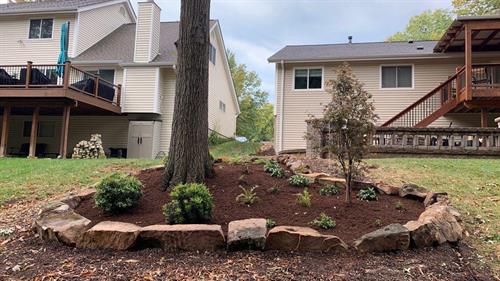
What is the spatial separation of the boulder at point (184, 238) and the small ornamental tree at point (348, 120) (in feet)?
6.39

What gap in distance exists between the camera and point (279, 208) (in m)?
4.47

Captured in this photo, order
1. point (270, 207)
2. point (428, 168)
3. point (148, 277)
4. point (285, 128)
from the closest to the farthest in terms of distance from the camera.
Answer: point (148, 277) → point (270, 207) → point (428, 168) → point (285, 128)

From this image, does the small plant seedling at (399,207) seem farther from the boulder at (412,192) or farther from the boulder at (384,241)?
the boulder at (384,241)

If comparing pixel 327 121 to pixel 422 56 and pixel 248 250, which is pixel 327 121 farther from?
pixel 422 56

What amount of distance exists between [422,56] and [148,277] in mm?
13677

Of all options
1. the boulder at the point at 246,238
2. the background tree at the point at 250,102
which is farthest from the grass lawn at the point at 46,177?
the background tree at the point at 250,102

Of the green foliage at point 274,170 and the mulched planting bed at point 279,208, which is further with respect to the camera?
the green foliage at point 274,170

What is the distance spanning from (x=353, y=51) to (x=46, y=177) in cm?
1243

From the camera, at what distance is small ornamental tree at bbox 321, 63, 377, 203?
4457mm

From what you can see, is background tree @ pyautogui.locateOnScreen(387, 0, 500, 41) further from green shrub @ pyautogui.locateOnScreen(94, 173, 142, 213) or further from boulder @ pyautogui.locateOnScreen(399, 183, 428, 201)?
green shrub @ pyautogui.locateOnScreen(94, 173, 142, 213)

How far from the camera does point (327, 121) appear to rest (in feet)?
15.0

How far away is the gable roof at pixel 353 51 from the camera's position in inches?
550

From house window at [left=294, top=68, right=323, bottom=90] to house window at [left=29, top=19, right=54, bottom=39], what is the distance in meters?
11.5

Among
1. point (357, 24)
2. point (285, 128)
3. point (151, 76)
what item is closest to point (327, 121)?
point (285, 128)
